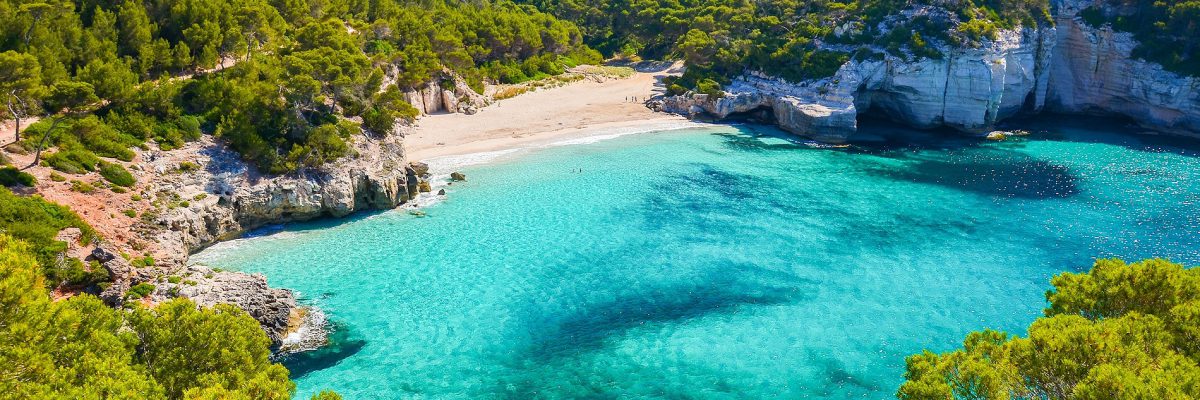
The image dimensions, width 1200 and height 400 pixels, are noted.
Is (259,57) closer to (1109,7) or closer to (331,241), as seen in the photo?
(331,241)

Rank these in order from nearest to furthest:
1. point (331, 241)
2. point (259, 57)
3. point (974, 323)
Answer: point (974, 323), point (331, 241), point (259, 57)

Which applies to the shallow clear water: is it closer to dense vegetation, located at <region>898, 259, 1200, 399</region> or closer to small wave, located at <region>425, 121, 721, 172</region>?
small wave, located at <region>425, 121, 721, 172</region>

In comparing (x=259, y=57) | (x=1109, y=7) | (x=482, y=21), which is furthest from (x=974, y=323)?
(x=482, y=21)

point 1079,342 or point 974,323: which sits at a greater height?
point 1079,342

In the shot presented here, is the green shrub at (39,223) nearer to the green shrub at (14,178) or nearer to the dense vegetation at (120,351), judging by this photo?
the green shrub at (14,178)

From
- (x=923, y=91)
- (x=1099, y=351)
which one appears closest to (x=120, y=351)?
(x=1099, y=351)
